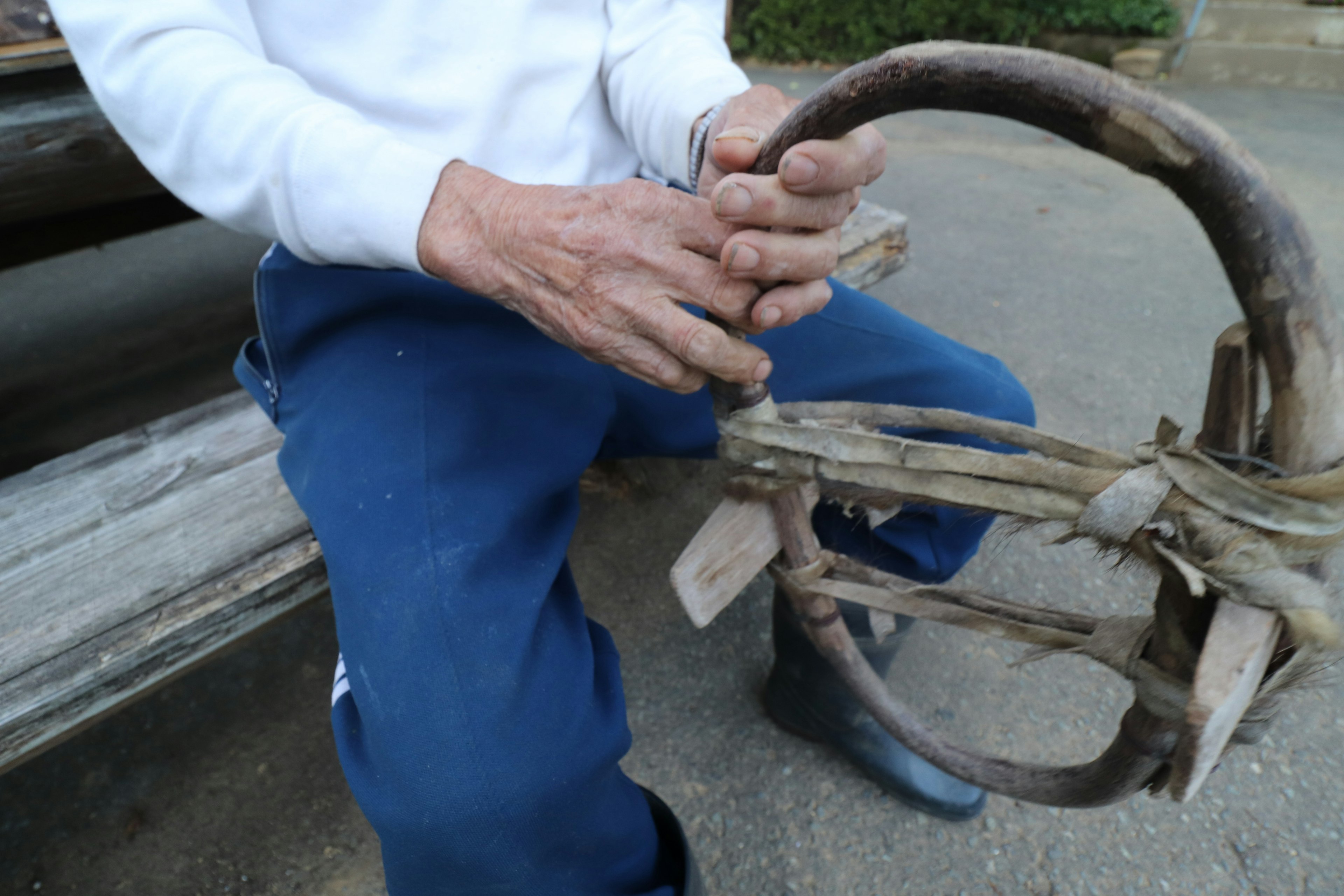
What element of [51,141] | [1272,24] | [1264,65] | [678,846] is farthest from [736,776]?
[1272,24]

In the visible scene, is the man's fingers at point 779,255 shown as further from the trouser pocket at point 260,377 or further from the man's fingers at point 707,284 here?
the trouser pocket at point 260,377

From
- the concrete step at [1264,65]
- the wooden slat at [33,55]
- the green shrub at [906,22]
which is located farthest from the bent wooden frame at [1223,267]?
the concrete step at [1264,65]

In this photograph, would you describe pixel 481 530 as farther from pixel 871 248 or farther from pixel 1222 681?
pixel 871 248

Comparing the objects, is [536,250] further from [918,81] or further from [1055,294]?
[1055,294]

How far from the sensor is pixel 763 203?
663 mm

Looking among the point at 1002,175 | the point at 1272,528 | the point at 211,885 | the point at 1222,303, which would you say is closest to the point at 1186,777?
the point at 1272,528

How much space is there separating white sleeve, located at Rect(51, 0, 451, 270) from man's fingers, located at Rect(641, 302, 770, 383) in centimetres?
26

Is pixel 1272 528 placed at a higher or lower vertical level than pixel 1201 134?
lower

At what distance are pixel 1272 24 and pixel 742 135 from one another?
6.21 meters

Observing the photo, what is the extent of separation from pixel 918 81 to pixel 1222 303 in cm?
256

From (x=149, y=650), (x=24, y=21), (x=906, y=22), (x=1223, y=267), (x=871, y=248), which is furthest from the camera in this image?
(x=906, y=22)

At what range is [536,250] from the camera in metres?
0.74

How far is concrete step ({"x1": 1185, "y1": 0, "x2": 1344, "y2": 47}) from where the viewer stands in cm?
482

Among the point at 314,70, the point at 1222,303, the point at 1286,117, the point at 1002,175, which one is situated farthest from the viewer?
the point at 1286,117
